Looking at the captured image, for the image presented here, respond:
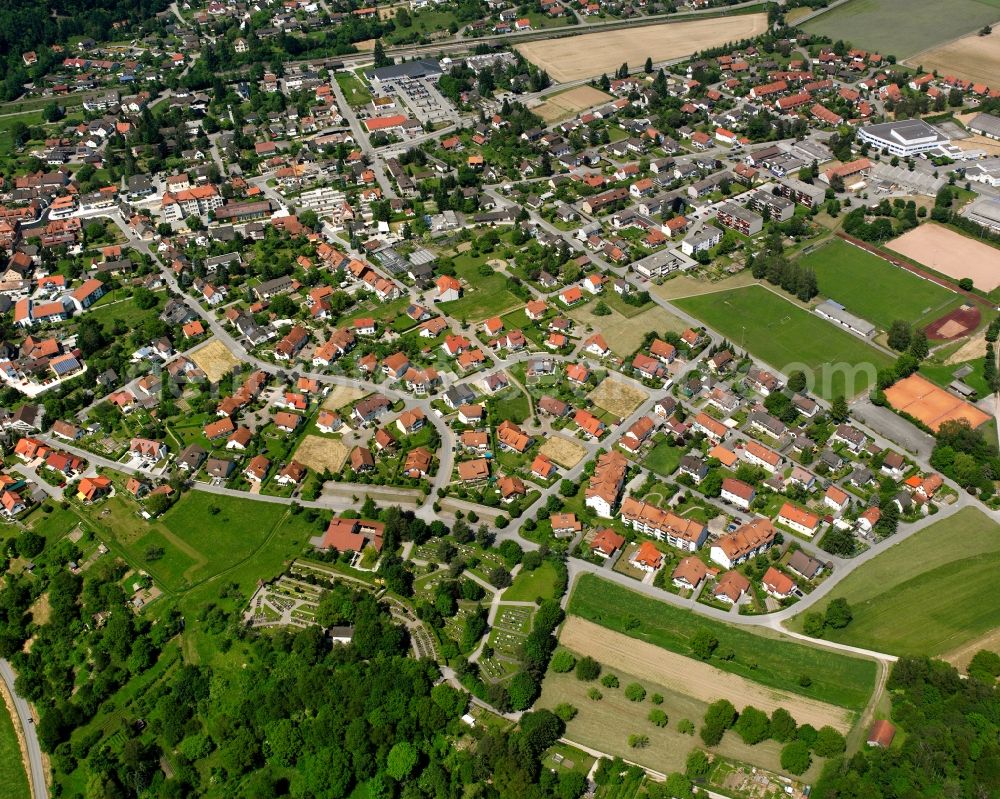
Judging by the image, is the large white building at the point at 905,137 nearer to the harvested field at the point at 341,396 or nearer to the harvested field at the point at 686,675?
the harvested field at the point at 341,396

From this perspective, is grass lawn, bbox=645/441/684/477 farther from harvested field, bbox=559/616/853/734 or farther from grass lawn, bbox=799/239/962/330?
grass lawn, bbox=799/239/962/330

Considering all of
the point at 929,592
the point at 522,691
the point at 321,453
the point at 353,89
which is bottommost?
the point at 929,592

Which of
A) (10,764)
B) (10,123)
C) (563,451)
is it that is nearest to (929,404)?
(563,451)

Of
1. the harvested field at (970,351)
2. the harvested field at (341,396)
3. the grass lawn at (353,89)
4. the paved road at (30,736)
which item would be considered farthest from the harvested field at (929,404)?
the grass lawn at (353,89)

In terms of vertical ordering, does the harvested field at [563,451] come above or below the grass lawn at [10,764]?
above

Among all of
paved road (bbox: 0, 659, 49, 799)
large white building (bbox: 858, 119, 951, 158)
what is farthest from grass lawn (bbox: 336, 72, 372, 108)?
paved road (bbox: 0, 659, 49, 799)

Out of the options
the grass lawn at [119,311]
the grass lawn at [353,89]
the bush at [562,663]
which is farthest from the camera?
the grass lawn at [353,89]

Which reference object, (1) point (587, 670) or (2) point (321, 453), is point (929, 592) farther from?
(2) point (321, 453)
